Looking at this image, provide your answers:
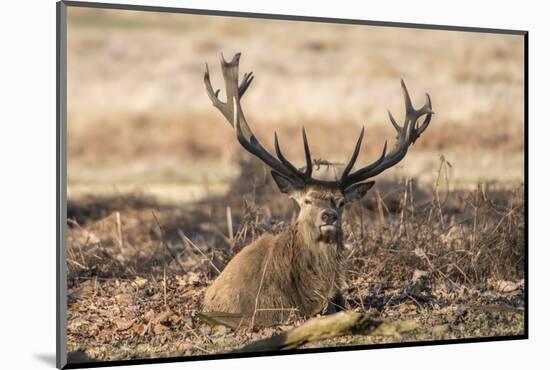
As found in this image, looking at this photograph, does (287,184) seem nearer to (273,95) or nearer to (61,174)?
(61,174)

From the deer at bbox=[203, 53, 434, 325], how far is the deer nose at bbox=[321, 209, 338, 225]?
4cm

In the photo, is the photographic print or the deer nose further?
the photographic print

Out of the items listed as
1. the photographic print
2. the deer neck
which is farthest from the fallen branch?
the deer neck

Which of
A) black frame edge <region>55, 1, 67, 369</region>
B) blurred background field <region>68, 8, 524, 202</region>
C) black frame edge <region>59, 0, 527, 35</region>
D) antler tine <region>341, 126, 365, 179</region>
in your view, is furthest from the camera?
blurred background field <region>68, 8, 524, 202</region>

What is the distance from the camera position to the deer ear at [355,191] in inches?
359

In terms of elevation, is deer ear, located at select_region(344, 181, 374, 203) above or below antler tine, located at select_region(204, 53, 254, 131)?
below

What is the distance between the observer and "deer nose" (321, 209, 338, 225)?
28.7ft

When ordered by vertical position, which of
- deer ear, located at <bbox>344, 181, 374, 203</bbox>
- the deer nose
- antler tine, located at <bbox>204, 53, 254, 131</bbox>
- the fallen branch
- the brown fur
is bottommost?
the fallen branch

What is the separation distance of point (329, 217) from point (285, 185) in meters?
0.51

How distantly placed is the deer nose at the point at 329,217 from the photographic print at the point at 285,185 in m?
0.02

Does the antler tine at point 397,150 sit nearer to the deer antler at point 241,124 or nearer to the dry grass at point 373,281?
the deer antler at point 241,124

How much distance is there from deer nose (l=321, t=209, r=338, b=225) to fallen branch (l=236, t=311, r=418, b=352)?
81 cm

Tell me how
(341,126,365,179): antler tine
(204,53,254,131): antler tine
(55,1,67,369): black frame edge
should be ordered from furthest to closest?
(204,53,254,131): antler tine
(341,126,365,179): antler tine
(55,1,67,369): black frame edge

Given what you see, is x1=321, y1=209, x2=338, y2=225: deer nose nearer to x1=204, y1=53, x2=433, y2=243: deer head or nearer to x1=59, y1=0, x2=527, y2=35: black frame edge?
x1=204, y1=53, x2=433, y2=243: deer head
